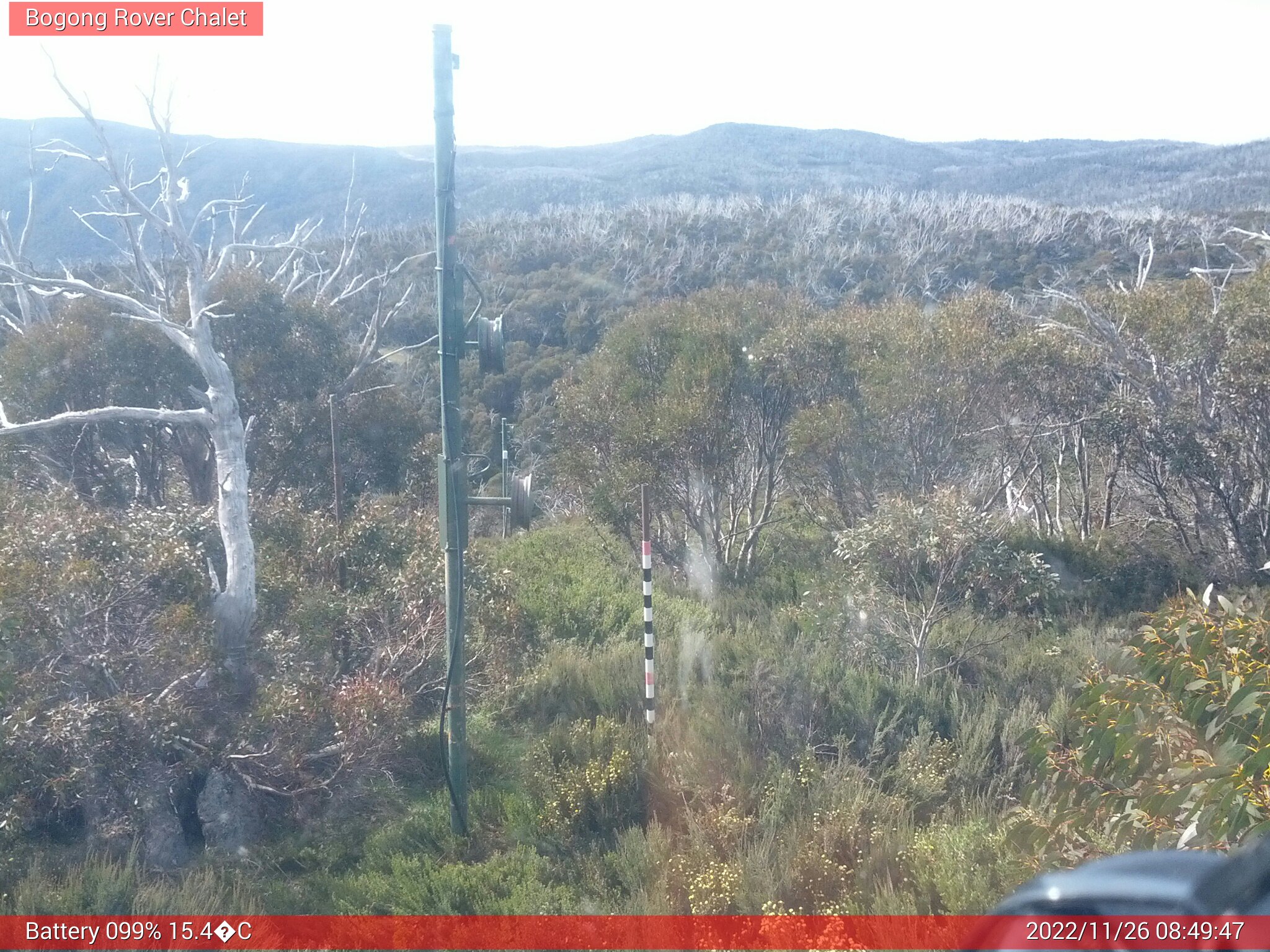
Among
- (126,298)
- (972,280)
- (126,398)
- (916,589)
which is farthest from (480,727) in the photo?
(972,280)

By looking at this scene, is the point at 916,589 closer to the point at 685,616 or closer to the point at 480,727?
Result: the point at 685,616

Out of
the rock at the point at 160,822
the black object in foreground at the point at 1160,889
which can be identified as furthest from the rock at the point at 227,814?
the black object in foreground at the point at 1160,889

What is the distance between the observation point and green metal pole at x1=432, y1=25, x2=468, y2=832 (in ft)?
16.7

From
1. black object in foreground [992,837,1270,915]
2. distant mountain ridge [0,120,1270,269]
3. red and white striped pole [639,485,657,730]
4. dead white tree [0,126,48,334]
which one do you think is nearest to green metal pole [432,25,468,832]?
red and white striped pole [639,485,657,730]

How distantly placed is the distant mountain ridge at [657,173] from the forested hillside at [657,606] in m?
19.2

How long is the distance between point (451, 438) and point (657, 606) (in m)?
4.16

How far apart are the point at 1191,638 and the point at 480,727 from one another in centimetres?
440

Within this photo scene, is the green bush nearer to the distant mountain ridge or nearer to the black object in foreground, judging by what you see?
the black object in foreground

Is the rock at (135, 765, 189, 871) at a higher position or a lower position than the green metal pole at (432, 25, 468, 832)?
lower

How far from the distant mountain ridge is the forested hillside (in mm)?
19213

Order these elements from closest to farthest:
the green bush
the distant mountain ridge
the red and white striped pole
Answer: the red and white striped pole, the green bush, the distant mountain ridge

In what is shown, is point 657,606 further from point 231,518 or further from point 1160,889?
point 1160,889

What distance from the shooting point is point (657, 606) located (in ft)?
29.4

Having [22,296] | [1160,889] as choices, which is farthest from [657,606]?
[22,296]
